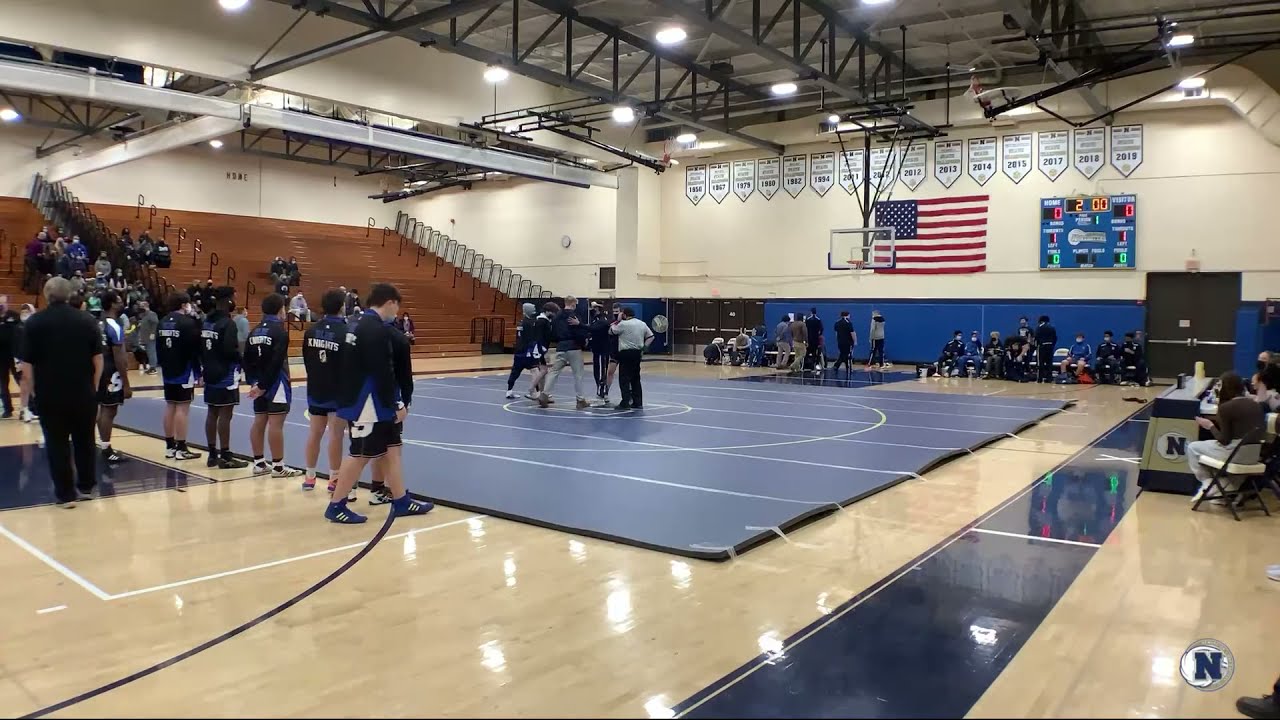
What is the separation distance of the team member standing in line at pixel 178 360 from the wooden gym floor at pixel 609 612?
1.63 m

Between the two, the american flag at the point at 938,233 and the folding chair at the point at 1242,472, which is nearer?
the folding chair at the point at 1242,472

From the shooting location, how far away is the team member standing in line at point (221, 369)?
8.38m

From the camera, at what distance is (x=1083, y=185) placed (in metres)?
22.0

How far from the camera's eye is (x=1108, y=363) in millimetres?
20406

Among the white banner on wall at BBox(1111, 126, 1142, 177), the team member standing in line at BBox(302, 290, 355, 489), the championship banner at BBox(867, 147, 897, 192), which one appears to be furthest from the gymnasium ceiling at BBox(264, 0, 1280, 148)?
the team member standing in line at BBox(302, 290, 355, 489)

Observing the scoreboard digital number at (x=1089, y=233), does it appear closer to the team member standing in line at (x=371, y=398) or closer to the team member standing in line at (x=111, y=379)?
the team member standing in line at (x=371, y=398)

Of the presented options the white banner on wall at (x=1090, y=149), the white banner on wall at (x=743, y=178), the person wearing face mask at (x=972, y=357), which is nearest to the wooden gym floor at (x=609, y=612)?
the person wearing face mask at (x=972, y=357)

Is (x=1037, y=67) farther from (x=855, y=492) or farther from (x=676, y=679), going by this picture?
(x=676, y=679)

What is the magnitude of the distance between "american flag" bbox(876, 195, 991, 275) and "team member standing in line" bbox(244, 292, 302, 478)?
19.3 m

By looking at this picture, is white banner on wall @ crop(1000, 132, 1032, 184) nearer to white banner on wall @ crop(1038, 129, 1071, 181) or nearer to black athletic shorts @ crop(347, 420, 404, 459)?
white banner on wall @ crop(1038, 129, 1071, 181)

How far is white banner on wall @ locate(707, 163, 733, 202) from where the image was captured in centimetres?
2777

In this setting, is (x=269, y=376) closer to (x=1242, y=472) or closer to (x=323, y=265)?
(x=1242, y=472)

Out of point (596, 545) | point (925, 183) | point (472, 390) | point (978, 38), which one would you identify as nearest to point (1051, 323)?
point (925, 183)

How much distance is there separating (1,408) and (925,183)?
21.5 m
